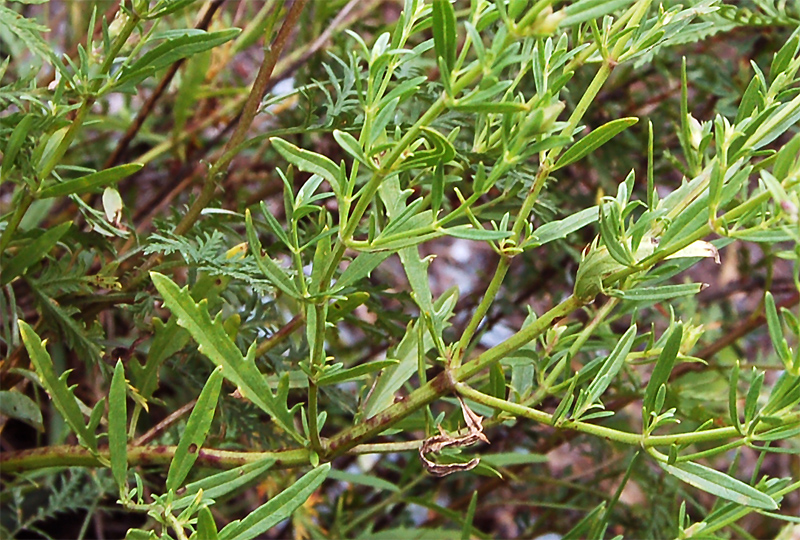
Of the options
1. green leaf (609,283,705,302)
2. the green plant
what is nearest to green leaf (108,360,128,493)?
the green plant

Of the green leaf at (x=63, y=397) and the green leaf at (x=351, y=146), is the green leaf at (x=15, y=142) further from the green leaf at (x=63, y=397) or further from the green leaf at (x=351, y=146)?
the green leaf at (x=351, y=146)

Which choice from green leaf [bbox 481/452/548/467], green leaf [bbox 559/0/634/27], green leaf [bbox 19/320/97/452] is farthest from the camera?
green leaf [bbox 481/452/548/467]

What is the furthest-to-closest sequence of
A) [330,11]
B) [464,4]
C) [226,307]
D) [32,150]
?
[464,4] < [330,11] < [226,307] < [32,150]

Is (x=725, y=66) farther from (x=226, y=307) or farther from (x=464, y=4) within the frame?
(x=226, y=307)

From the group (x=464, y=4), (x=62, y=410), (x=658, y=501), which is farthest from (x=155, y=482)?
(x=464, y=4)

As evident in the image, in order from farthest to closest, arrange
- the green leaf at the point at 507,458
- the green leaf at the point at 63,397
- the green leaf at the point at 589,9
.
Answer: the green leaf at the point at 507,458 < the green leaf at the point at 63,397 < the green leaf at the point at 589,9

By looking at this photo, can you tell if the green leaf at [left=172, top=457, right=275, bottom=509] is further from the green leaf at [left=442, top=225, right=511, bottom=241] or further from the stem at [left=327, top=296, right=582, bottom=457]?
the green leaf at [left=442, top=225, right=511, bottom=241]

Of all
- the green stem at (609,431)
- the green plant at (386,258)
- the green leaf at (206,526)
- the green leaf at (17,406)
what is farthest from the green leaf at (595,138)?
the green leaf at (17,406)
